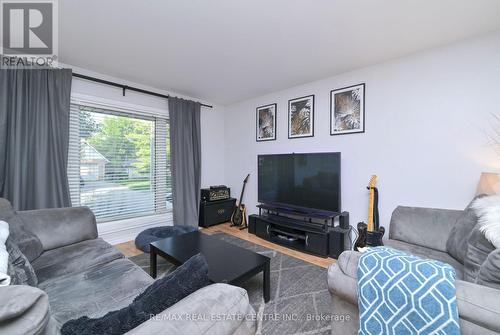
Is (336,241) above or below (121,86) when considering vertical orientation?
below

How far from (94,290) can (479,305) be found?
1.77 meters

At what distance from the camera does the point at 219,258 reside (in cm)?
189

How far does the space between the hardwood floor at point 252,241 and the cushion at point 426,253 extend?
0.82 metres

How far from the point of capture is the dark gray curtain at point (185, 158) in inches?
142

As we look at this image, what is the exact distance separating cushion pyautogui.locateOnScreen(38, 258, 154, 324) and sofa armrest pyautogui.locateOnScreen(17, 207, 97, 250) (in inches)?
23.5

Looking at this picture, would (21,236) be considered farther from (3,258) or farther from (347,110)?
(347,110)

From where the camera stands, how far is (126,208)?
130 inches

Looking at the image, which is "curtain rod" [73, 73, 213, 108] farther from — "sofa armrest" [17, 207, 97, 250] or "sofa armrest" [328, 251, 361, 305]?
"sofa armrest" [328, 251, 361, 305]

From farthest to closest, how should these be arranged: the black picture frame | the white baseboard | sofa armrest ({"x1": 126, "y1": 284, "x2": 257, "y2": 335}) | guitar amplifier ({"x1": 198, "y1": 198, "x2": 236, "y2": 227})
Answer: guitar amplifier ({"x1": 198, "y1": 198, "x2": 236, "y2": 227}), the black picture frame, the white baseboard, sofa armrest ({"x1": 126, "y1": 284, "x2": 257, "y2": 335})

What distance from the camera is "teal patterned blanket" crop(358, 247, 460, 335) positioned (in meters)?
0.81

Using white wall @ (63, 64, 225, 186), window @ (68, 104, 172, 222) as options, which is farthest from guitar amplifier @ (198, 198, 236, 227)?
window @ (68, 104, 172, 222)

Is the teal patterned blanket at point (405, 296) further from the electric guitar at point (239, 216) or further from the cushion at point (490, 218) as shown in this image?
the electric guitar at point (239, 216)

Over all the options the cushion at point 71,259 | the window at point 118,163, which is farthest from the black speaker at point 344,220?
the window at point 118,163

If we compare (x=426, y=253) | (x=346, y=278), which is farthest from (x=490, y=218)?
(x=346, y=278)
